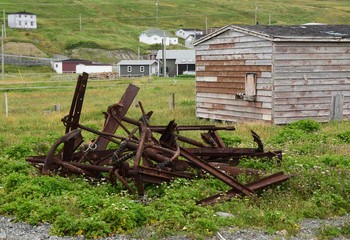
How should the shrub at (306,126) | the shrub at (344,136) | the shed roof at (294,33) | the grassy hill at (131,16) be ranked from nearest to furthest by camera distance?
the shrub at (344,136) < the shrub at (306,126) < the shed roof at (294,33) < the grassy hill at (131,16)

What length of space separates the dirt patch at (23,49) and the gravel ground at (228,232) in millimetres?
91512

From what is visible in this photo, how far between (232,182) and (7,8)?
468 feet

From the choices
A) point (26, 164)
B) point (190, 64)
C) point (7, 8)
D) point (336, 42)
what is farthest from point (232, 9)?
point (26, 164)

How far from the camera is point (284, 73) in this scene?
66.3ft

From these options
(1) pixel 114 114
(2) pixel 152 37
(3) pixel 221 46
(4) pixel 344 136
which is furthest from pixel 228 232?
(2) pixel 152 37

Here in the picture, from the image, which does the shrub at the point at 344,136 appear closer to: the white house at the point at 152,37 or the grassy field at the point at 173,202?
the grassy field at the point at 173,202

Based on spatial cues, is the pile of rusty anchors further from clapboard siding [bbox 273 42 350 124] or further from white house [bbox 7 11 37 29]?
white house [bbox 7 11 37 29]

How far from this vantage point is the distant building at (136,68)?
278 feet

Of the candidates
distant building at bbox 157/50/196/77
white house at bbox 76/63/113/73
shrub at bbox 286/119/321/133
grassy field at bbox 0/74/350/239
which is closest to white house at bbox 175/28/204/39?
distant building at bbox 157/50/196/77

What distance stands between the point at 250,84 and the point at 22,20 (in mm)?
107068

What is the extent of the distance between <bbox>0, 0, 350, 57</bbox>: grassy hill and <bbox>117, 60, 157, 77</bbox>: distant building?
68.7ft

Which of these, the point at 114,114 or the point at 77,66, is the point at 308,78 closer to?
the point at 114,114

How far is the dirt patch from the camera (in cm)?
9711

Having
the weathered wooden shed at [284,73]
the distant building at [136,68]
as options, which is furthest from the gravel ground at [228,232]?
the distant building at [136,68]
